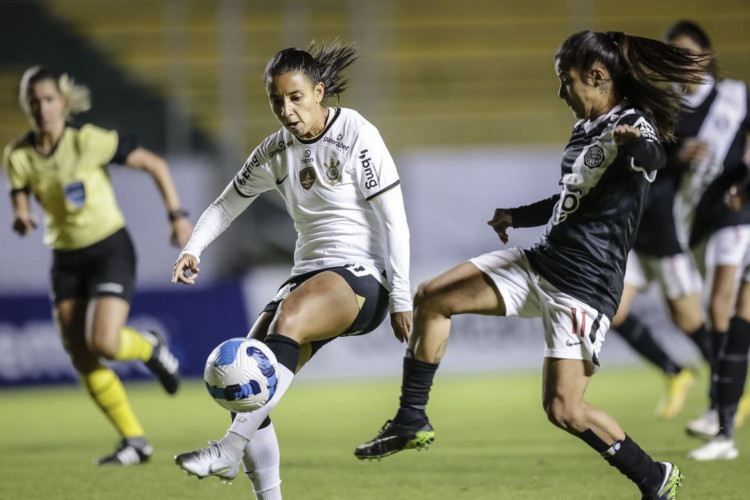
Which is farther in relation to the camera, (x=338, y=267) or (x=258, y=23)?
(x=258, y=23)

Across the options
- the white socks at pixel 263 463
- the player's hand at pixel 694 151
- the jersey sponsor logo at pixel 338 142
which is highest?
the jersey sponsor logo at pixel 338 142

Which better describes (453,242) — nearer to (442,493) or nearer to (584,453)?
(584,453)

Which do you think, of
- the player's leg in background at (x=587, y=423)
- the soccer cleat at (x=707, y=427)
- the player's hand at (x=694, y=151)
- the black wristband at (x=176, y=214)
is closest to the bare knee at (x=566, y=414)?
the player's leg in background at (x=587, y=423)

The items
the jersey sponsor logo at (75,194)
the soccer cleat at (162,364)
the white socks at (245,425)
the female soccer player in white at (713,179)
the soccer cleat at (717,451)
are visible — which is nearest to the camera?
the white socks at (245,425)

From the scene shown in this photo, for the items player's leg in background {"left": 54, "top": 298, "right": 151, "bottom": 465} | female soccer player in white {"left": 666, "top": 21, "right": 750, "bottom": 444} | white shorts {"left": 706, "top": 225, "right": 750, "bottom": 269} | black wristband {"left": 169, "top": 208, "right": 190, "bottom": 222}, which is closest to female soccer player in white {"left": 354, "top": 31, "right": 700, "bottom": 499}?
female soccer player in white {"left": 666, "top": 21, "right": 750, "bottom": 444}

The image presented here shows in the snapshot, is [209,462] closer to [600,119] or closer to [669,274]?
[600,119]

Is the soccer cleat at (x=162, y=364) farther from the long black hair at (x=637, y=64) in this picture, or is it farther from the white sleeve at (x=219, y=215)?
the long black hair at (x=637, y=64)

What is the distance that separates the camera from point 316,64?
4.63 meters

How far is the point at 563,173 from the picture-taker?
179 inches

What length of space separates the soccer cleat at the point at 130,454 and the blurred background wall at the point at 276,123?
15.1 feet

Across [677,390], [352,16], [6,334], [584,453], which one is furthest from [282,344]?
[352,16]

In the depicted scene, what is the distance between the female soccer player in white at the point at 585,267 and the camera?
171 inches

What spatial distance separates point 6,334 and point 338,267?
7.35 meters

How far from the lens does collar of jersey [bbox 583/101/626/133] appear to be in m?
4.40
